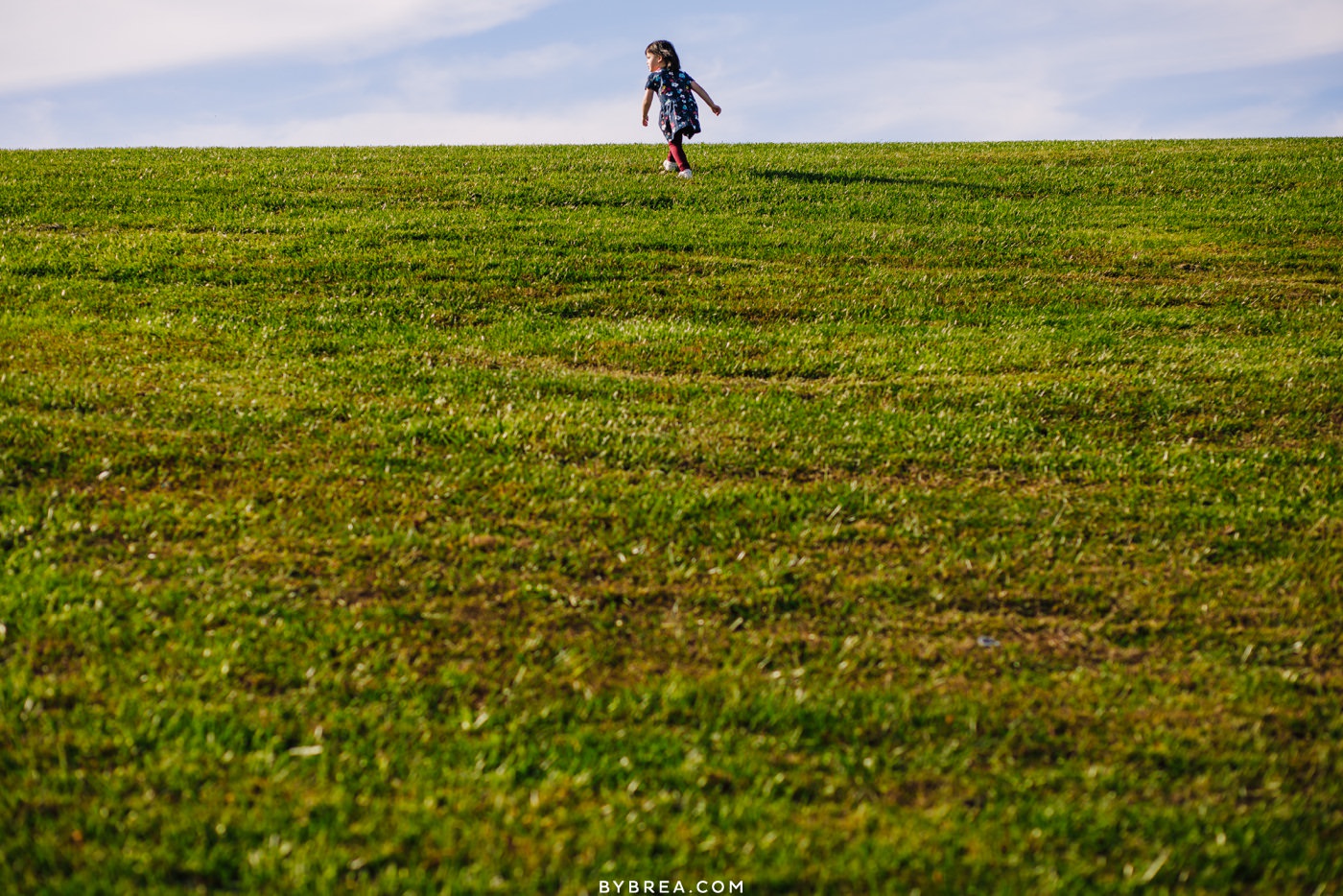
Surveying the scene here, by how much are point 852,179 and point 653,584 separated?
21.8 m

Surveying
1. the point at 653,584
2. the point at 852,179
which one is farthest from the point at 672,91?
the point at 653,584

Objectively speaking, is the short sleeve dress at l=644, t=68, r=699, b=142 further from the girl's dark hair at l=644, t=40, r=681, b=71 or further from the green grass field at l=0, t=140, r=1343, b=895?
the green grass field at l=0, t=140, r=1343, b=895

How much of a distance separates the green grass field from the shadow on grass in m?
10.4

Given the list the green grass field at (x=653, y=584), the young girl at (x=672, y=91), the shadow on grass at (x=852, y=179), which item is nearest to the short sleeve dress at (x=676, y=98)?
the young girl at (x=672, y=91)

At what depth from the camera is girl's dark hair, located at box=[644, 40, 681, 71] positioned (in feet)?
80.9

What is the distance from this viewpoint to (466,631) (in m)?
6.76

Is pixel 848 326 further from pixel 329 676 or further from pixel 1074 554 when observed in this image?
pixel 329 676

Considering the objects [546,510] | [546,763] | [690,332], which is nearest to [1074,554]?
[546,510]

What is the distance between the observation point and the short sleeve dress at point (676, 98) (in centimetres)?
2458

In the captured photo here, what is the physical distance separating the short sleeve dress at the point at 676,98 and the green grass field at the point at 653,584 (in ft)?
31.3

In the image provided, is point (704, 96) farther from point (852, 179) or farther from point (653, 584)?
point (653, 584)

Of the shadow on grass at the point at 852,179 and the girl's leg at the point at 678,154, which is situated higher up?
the girl's leg at the point at 678,154

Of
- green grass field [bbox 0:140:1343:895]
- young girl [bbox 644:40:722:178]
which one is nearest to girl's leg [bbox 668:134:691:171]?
young girl [bbox 644:40:722:178]

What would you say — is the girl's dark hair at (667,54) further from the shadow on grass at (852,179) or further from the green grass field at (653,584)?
the green grass field at (653,584)
